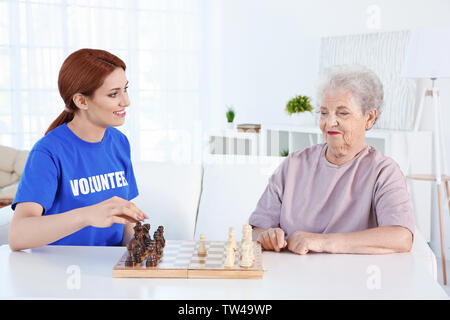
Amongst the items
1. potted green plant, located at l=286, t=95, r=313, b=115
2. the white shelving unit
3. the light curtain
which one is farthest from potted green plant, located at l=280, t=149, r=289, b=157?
the light curtain

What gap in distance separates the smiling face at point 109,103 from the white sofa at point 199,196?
712 mm

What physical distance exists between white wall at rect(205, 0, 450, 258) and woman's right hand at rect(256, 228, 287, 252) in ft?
11.5

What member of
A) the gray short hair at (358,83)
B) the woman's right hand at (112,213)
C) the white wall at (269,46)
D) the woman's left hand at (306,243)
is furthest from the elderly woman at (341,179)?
the white wall at (269,46)

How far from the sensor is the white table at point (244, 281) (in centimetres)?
123

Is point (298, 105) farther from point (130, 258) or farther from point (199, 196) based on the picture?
point (130, 258)

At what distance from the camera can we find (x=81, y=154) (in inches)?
71.0

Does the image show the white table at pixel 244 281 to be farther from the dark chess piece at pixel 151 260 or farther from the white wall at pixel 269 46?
the white wall at pixel 269 46

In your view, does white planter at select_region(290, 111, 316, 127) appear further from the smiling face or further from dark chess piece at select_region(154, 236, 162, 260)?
dark chess piece at select_region(154, 236, 162, 260)

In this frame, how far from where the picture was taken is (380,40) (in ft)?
15.0

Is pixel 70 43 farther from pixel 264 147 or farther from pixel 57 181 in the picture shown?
pixel 57 181

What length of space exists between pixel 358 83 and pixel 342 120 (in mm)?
133
